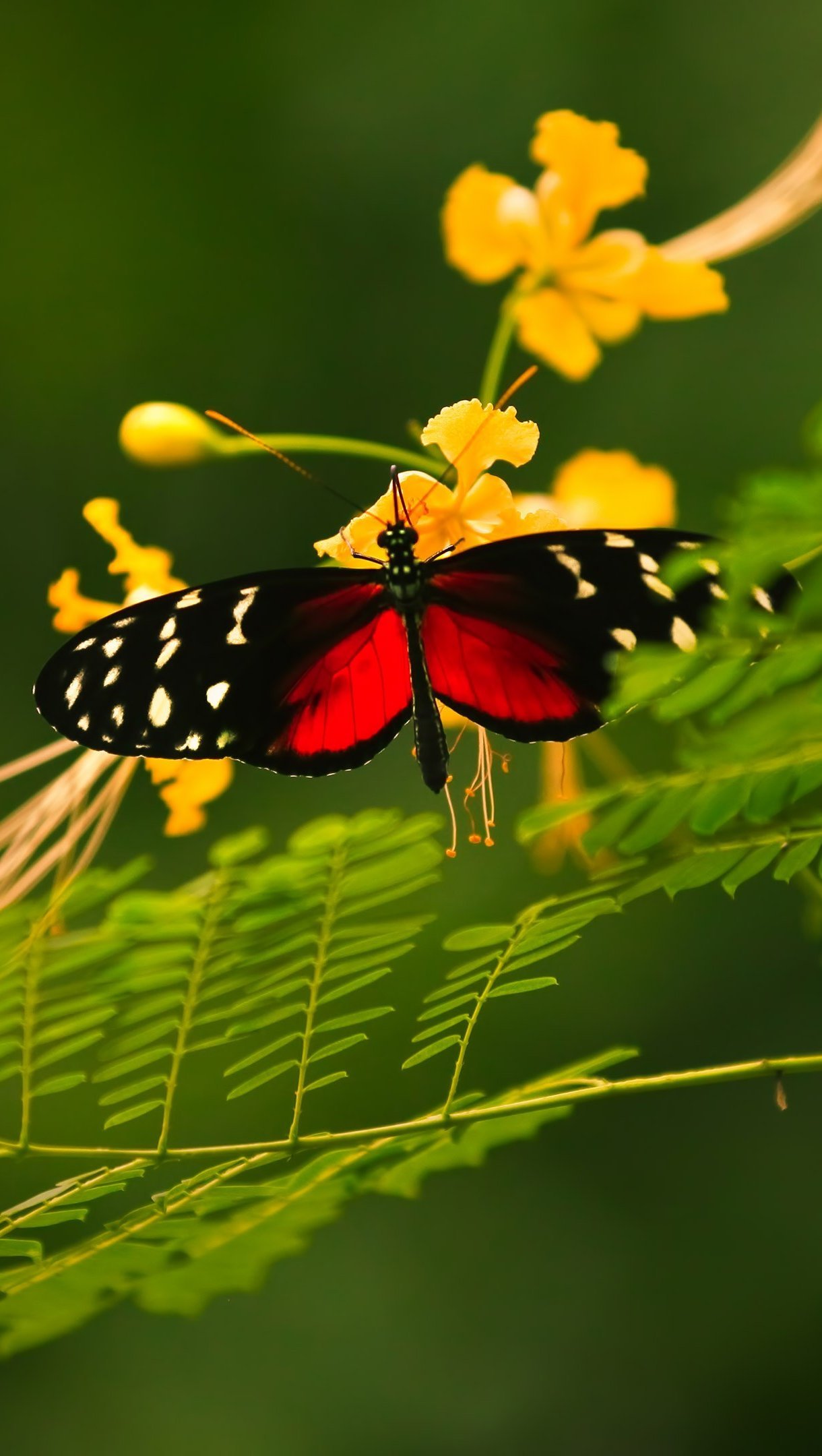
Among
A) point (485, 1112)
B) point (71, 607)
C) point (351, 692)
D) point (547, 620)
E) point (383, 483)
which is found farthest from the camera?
point (383, 483)

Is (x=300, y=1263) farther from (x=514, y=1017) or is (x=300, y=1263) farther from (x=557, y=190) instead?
(x=557, y=190)

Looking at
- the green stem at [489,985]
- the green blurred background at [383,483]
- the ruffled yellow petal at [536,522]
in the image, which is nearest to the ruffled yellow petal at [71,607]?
the ruffled yellow petal at [536,522]

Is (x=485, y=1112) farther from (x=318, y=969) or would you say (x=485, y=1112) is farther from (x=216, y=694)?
(x=216, y=694)

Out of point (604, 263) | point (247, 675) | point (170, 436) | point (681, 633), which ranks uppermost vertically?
point (604, 263)

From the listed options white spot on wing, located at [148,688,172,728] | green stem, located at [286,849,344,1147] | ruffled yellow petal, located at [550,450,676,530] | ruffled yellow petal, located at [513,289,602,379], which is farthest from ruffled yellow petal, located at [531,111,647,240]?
green stem, located at [286,849,344,1147]

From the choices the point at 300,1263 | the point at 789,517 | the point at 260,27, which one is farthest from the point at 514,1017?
the point at 260,27

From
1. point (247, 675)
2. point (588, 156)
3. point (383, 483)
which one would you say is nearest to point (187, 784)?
point (247, 675)

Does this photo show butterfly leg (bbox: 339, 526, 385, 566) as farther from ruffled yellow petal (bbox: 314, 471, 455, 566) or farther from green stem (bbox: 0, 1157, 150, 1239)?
green stem (bbox: 0, 1157, 150, 1239)
